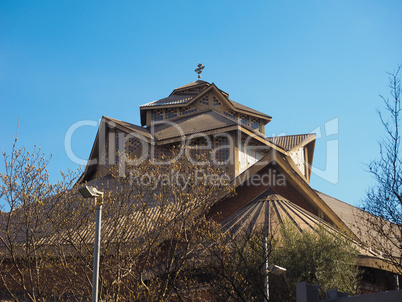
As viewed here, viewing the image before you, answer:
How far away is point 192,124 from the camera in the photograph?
1057 inches

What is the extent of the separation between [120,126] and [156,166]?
37.1ft

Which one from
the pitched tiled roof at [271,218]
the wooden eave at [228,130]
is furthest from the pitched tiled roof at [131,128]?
the pitched tiled roof at [271,218]

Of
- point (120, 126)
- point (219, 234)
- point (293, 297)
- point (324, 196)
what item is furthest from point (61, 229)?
point (324, 196)

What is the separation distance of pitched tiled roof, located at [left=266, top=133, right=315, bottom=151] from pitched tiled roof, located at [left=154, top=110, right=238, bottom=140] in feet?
11.3

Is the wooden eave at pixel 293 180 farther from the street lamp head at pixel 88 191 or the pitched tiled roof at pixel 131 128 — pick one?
the street lamp head at pixel 88 191

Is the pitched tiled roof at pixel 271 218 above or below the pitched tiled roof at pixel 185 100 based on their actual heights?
below

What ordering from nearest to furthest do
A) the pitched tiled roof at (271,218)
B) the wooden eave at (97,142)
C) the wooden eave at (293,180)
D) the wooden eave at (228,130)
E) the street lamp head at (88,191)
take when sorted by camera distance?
the street lamp head at (88,191) → the pitched tiled roof at (271,218) → the wooden eave at (293,180) → the wooden eave at (228,130) → the wooden eave at (97,142)

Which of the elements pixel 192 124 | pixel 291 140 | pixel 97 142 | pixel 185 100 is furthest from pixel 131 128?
pixel 291 140

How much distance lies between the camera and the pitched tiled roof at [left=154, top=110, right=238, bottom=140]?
25.5 metres

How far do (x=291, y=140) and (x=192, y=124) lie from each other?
5863 millimetres

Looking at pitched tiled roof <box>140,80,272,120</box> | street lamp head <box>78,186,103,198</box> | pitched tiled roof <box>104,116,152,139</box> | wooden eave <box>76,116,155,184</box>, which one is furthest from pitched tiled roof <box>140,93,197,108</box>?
street lamp head <box>78,186,103,198</box>

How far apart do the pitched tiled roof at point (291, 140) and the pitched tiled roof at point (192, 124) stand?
344 cm

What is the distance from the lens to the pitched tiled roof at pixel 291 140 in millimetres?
28030

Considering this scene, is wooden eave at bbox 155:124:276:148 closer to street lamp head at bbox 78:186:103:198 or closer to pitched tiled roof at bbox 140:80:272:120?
pitched tiled roof at bbox 140:80:272:120
